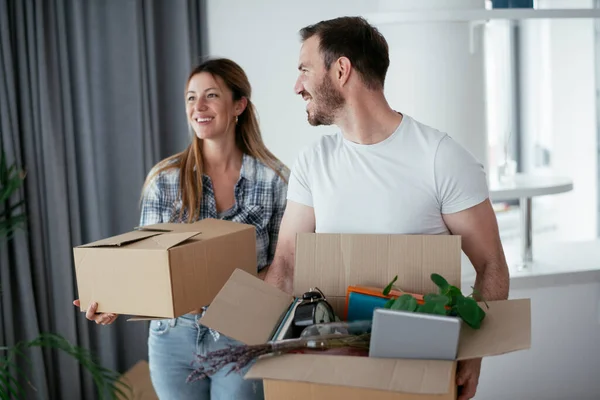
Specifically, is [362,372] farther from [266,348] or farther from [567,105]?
[567,105]

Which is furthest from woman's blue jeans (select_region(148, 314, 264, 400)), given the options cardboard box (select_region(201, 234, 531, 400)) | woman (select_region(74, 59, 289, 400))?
cardboard box (select_region(201, 234, 531, 400))

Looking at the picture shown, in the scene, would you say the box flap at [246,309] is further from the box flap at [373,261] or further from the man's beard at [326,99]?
the man's beard at [326,99]

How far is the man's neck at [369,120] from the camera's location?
165 cm

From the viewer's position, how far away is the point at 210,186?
2041 mm

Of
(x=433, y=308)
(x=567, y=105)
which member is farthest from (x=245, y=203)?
(x=567, y=105)

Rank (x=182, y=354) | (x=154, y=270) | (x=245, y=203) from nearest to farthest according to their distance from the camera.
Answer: (x=154, y=270) < (x=182, y=354) < (x=245, y=203)

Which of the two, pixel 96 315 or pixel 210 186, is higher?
pixel 210 186

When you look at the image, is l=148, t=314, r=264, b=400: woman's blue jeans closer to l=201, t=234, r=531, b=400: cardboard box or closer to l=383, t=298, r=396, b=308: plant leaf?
l=201, t=234, r=531, b=400: cardboard box

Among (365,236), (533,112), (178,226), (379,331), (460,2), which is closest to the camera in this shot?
(379,331)

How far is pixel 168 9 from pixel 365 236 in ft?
6.53

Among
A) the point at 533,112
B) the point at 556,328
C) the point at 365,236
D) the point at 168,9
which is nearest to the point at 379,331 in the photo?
the point at 365,236

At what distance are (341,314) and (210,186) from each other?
2.43 feet

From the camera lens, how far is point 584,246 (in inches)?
119

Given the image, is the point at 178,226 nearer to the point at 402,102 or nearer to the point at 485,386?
the point at 402,102
